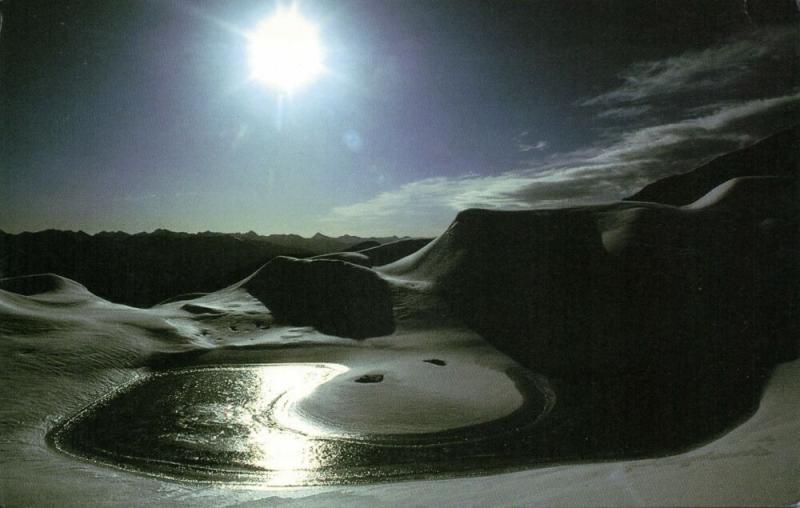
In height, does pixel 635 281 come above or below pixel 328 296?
above

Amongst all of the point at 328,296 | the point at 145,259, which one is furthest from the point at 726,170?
the point at 145,259

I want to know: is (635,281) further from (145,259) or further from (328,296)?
(145,259)

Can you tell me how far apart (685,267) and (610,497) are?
1643cm

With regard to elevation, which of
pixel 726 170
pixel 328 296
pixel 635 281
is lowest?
pixel 328 296

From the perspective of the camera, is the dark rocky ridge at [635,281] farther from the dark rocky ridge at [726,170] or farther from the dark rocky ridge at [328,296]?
the dark rocky ridge at [726,170]

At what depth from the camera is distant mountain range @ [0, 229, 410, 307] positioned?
4675 centimetres

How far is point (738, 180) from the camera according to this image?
22.9 metres

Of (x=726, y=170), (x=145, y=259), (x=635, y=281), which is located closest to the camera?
(x=635, y=281)

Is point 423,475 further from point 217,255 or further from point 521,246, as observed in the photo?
point 217,255

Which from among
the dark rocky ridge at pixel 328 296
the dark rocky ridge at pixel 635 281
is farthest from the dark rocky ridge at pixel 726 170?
the dark rocky ridge at pixel 328 296

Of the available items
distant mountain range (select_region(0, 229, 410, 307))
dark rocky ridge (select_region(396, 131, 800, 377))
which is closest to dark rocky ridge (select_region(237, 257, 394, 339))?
dark rocky ridge (select_region(396, 131, 800, 377))

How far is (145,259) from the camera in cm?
5259

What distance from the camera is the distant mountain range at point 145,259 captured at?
46.8 meters

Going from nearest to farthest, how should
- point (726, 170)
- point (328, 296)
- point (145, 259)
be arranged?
point (328, 296)
point (726, 170)
point (145, 259)
